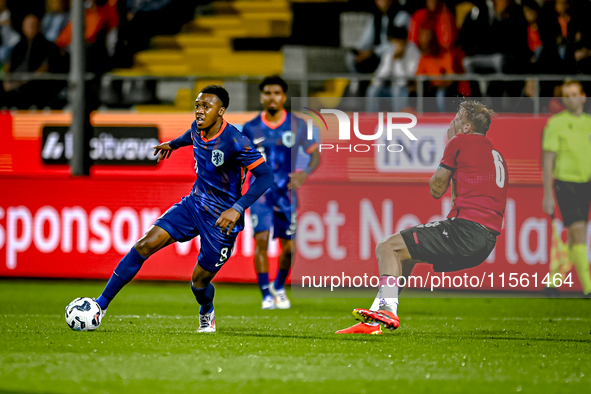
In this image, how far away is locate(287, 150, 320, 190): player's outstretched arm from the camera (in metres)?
8.55

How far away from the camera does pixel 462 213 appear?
21.0 feet

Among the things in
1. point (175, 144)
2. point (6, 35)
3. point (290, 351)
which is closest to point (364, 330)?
point (290, 351)

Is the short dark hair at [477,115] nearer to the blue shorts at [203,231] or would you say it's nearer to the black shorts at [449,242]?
the black shorts at [449,242]

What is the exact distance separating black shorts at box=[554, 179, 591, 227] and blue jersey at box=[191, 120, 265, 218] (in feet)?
12.9

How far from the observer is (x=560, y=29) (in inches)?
454

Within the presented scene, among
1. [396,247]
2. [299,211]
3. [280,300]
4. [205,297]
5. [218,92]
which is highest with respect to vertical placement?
[218,92]

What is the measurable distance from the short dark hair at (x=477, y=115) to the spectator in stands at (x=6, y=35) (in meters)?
10.0

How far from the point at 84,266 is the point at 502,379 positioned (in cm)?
678

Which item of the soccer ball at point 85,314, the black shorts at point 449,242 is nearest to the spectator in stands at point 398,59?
the black shorts at point 449,242

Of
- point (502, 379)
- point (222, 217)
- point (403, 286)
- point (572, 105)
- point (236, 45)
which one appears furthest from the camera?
point (236, 45)

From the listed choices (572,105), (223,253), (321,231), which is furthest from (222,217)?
(572,105)

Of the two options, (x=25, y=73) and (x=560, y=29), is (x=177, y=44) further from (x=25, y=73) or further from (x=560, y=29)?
(x=560, y=29)

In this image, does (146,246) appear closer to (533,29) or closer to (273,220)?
(273,220)

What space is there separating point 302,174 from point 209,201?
2.53 m
